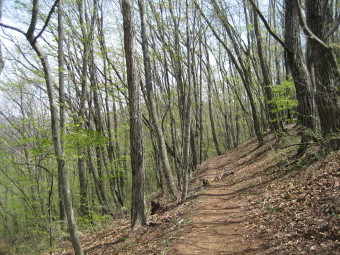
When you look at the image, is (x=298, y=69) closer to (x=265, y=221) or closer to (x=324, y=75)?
(x=324, y=75)

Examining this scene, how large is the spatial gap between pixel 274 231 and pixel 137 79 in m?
4.66

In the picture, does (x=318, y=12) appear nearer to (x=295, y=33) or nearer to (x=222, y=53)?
(x=295, y=33)

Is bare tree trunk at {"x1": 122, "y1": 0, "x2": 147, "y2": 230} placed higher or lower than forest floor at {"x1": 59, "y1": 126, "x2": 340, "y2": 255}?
higher

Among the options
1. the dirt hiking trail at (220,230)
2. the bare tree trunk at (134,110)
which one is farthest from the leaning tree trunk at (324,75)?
the bare tree trunk at (134,110)

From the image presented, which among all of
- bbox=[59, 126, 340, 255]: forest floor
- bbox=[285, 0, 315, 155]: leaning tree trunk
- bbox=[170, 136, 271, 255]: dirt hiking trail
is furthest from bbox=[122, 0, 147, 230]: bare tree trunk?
bbox=[285, 0, 315, 155]: leaning tree trunk

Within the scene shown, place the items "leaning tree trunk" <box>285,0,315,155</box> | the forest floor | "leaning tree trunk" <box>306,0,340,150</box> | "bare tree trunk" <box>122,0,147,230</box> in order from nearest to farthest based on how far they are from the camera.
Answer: the forest floor
"leaning tree trunk" <box>306,0,340,150</box>
"bare tree trunk" <box>122,0,147,230</box>
"leaning tree trunk" <box>285,0,315,155</box>

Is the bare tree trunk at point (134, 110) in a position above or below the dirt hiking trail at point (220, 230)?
above

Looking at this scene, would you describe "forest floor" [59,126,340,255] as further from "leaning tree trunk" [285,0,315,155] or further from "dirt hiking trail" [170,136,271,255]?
"leaning tree trunk" [285,0,315,155]

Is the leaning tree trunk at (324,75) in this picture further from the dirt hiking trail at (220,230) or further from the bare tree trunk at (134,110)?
the bare tree trunk at (134,110)

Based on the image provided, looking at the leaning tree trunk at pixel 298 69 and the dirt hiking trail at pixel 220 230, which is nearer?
the dirt hiking trail at pixel 220 230

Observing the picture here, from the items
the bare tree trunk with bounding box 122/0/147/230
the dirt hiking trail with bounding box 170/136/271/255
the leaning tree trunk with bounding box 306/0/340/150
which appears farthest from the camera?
the bare tree trunk with bounding box 122/0/147/230

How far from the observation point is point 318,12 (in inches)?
223

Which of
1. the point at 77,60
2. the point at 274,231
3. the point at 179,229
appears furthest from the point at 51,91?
the point at 77,60

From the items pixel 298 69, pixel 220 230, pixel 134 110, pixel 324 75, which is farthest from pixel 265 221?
pixel 298 69
